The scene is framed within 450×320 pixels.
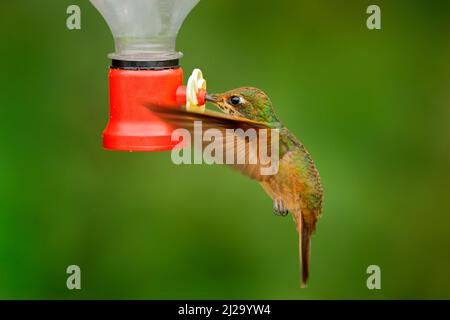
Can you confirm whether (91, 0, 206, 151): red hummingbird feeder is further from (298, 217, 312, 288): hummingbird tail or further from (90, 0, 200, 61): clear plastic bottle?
(298, 217, 312, 288): hummingbird tail

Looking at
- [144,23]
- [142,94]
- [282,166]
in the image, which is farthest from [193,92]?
[282,166]

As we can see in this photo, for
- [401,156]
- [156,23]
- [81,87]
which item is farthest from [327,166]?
[156,23]

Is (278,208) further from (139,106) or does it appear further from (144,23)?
(144,23)

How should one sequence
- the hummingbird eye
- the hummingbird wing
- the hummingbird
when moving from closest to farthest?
the hummingbird wing, the hummingbird, the hummingbird eye

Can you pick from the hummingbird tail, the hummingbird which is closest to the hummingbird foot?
the hummingbird

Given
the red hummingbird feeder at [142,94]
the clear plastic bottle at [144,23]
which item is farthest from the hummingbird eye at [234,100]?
the clear plastic bottle at [144,23]

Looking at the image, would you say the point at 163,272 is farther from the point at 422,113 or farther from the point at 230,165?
the point at 230,165
